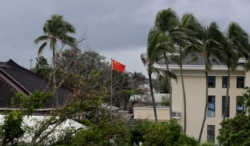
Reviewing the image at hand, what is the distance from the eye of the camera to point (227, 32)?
38844mm

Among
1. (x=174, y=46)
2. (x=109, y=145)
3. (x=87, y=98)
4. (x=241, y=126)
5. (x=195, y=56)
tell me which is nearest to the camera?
(x=87, y=98)

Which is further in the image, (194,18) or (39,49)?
(39,49)

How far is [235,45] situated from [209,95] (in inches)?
340

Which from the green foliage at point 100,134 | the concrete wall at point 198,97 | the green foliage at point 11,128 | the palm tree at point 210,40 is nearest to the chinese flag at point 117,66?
the palm tree at point 210,40

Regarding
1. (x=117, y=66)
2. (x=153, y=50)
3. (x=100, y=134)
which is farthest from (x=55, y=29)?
(x=100, y=134)

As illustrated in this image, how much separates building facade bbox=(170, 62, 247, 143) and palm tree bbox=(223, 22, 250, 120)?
6769 millimetres

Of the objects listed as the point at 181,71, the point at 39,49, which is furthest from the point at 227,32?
the point at 39,49

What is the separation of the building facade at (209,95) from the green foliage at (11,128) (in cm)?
3483

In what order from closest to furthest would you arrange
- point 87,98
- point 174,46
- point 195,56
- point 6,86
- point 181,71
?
point 87,98 → point 6,86 → point 174,46 → point 195,56 → point 181,71

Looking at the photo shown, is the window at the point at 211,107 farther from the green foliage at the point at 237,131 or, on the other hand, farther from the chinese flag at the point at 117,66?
the green foliage at the point at 237,131

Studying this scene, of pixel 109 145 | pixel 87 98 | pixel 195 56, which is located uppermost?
pixel 195 56

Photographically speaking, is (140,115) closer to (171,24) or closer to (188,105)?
(188,105)

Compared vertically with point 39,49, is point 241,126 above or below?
below

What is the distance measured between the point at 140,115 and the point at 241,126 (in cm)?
2187
